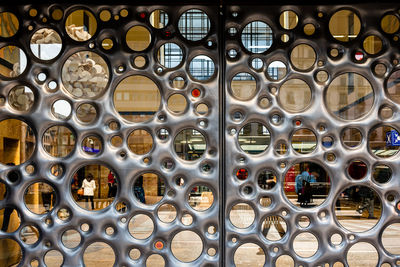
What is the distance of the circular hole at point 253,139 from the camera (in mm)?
4148

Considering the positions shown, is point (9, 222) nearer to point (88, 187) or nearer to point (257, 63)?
point (88, 187)

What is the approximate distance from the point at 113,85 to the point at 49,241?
1753mm

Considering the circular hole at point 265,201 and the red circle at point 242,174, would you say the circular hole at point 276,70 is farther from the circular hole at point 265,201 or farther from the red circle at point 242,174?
the circular hole at point 265,201

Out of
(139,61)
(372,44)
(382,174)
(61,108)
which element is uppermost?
(372,44)

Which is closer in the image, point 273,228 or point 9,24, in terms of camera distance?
point 273,228

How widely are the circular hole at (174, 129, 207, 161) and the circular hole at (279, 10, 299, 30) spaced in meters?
1.46

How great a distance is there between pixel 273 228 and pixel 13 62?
3284mm

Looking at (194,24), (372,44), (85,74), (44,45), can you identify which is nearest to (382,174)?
(372,44)

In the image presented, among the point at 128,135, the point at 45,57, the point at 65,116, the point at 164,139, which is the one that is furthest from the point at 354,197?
the point at 45,57

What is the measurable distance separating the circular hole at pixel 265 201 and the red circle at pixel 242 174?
0.94 feet

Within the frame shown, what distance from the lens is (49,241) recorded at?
4.12 meters

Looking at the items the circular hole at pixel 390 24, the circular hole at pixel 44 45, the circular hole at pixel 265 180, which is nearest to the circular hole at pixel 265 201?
the circular hole at pixel 265 180

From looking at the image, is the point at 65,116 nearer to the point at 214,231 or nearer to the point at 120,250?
the point at 120,250

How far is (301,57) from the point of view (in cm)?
421
